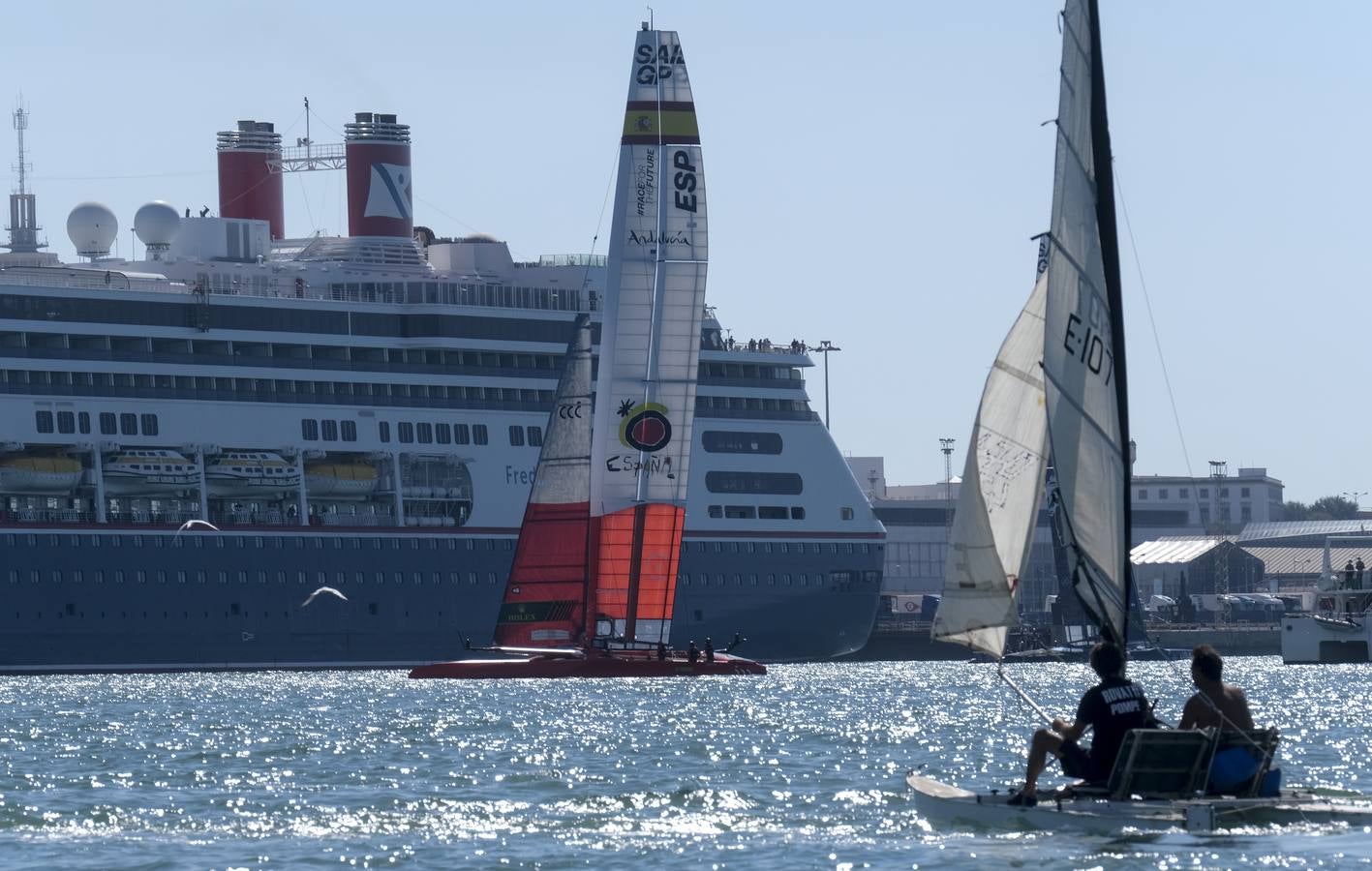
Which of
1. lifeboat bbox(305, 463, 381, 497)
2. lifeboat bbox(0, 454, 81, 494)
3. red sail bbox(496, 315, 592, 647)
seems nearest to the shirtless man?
red sail bbox(496, 315, 592, 647)

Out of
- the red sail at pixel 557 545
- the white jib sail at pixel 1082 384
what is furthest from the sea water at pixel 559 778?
the red sail at pixel 557 545

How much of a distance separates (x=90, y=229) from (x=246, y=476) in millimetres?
8575

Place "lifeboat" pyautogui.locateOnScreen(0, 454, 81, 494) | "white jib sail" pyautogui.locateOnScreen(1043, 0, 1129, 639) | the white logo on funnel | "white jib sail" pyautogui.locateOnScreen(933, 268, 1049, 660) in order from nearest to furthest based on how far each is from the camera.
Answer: "white jib sail" pyautogui.locateOnScreen(933, 268, 1049, 660), "white jib sail" pyautogui.locateOnScreen(1043, 0, 1129, 639), "lifeboat" pyautogui.locateOnScreen(0, 454, 81, 494), the white logo on funnel

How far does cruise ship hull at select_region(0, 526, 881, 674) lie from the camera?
58000mm

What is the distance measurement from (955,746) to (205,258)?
41037 millimetres

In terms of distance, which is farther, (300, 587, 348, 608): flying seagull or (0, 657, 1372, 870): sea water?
(300, 587, 348, 608): flying seagull

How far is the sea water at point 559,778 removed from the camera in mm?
18000

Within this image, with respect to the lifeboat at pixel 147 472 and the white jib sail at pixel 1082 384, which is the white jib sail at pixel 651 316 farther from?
the white jib sail at pixel 1082 384

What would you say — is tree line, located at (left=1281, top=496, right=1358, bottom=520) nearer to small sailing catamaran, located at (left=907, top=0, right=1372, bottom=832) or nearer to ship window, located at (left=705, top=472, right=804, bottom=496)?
ship window, located at (left=705, top=472, right=804, bottom=496)

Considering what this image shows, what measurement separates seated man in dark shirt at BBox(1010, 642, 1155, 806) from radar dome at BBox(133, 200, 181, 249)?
5312 centimetres

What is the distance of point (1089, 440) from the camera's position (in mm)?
19000

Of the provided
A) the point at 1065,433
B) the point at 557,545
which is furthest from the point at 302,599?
the point at 1065,433

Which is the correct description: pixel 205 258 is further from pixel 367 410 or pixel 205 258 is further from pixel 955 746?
pixel 955 746

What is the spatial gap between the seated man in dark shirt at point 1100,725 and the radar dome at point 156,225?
53122 mm
